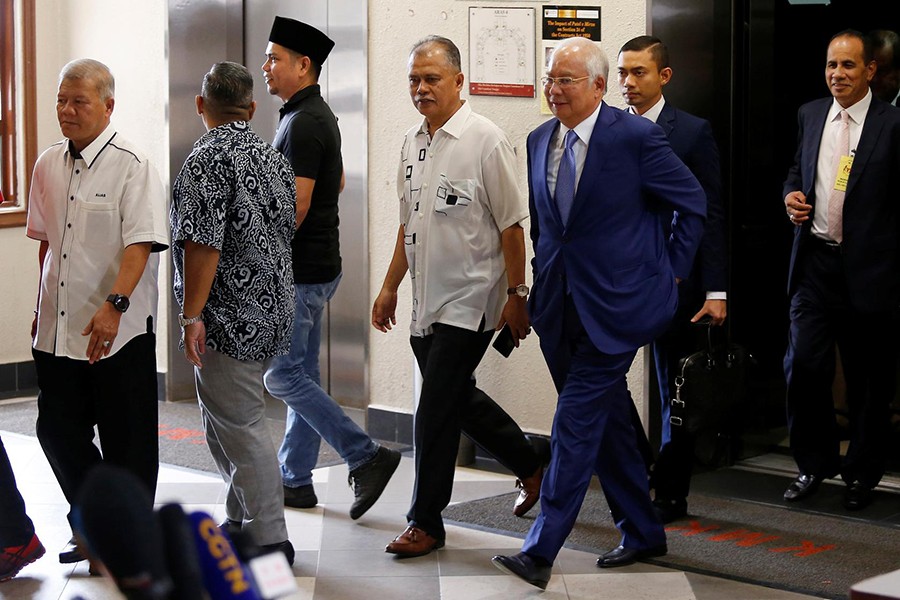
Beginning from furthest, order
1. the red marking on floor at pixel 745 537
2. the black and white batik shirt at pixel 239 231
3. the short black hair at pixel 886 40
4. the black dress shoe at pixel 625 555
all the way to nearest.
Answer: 1. the short black hair at pixel 886 40
2. the red marking on floor at pixel 745 537
3. the black dress shoe at pixel 625 555
4. the black and white batik shirt at pixel 239 231

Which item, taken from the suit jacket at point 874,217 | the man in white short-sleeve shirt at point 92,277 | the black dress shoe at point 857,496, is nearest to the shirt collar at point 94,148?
the man in white short-sleeve shirt at point 92,277

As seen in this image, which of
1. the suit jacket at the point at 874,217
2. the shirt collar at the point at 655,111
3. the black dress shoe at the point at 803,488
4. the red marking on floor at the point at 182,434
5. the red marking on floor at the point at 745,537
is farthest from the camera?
the red marking on floor at the point at 182,434

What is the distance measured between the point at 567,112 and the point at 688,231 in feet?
1.67

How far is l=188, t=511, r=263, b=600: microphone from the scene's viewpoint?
125 cm

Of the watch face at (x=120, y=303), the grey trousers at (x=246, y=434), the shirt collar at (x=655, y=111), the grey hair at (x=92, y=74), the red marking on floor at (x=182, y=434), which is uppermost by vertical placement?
the grey hair at (x=92, y=74)

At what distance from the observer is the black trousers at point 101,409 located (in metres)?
3.75

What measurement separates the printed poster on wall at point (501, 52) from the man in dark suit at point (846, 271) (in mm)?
1138

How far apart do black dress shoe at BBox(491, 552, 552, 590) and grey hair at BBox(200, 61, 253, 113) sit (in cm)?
153

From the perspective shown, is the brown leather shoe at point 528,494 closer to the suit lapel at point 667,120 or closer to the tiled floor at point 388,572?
the tiled floor at point 388,572

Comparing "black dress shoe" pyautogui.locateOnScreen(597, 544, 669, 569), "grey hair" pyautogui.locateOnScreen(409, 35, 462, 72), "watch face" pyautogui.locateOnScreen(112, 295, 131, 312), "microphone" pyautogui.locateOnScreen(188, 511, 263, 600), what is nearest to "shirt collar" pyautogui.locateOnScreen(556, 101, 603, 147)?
"grey hair" pyautogui.locateOnScreen(409, 35, 462, 72)

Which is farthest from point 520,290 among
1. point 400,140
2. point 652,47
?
point 400,140

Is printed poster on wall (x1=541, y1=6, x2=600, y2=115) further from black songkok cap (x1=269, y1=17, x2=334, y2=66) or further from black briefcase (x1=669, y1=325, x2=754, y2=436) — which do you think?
black briefcase (x1=669, y1=325, x2=754, y2=436)

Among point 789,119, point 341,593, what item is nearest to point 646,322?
point 341,593

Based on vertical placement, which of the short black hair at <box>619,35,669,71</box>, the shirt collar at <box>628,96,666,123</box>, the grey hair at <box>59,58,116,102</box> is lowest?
the shirt collar at <box>628,96,666,123</box>
